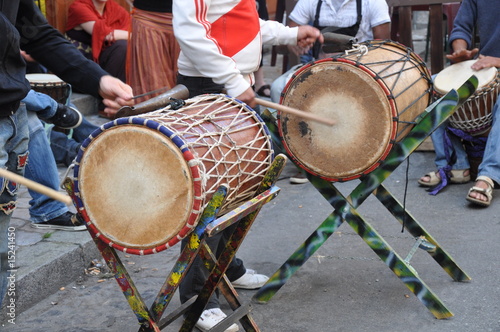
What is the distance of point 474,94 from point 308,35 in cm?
193

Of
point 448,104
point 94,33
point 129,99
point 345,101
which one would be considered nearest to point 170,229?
point 129,99

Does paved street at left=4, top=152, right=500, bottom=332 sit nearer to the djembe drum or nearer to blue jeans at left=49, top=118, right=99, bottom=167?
the djembe drum

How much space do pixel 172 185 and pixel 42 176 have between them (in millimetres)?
1957

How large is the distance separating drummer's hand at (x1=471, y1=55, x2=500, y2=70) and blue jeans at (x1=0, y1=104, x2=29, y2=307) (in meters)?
3.39

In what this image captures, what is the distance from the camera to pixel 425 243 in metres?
3.54

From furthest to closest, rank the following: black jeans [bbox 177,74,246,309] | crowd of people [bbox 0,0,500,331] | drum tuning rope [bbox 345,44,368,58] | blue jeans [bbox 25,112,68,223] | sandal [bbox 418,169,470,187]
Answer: sandal [bbox 418,169,470,187] → blue jeans [bbox 25,112,68,223] → drum tuning rope [bbox 345,44,368,58] → black jeans [bbox 177,74,246,309] → crowd of people [bbox 0,0,500,331]

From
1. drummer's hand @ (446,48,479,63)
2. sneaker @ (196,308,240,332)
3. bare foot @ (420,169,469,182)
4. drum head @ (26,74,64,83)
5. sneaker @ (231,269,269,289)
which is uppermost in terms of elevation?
drummer's hand @ (446,48,479,63)

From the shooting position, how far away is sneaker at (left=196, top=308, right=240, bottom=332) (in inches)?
124

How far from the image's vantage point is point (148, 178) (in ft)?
7.73

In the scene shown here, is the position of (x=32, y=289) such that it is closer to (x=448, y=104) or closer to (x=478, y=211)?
(x=448, y=104)

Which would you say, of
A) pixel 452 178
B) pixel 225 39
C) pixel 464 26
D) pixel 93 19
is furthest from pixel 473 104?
pixel 93 19

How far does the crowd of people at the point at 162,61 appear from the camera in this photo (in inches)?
102

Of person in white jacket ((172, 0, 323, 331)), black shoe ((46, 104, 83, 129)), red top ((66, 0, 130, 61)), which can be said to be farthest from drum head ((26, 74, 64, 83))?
person in white jacket ((172, 0, 323, 331))

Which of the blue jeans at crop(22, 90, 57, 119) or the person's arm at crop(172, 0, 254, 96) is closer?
the person's arm at crop(172, 0, 254, 96)
